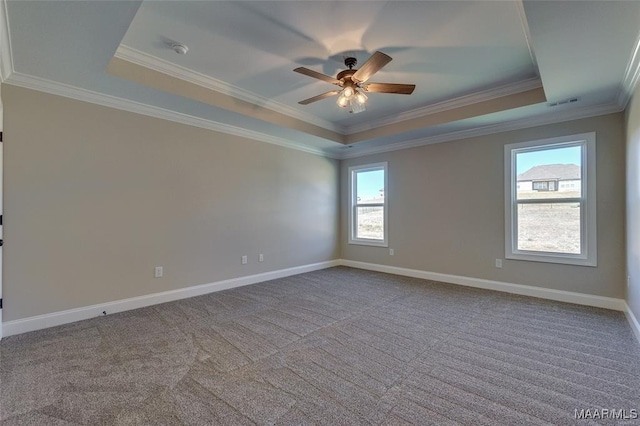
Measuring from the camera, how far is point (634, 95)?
110 inches

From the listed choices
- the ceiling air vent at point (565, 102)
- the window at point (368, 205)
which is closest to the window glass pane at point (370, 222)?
the window at point (368, 205)

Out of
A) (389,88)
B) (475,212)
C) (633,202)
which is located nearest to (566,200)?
(633,202)

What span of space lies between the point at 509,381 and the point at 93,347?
3.35 meters

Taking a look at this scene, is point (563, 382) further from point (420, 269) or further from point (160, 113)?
point (160, 113)

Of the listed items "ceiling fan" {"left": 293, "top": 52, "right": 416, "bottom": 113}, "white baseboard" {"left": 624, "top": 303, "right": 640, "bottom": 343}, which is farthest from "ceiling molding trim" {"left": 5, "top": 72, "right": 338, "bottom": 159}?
"white baseboard" {"left": 624, "top": 303, "right": 640, "bottom": 343}

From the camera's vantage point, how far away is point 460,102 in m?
3.93

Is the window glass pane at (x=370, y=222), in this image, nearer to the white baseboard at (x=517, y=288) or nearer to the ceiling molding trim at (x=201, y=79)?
the white baseboard at (x=517, y=288)

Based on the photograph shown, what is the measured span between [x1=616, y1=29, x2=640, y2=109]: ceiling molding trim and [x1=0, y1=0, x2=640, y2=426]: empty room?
0.08ft

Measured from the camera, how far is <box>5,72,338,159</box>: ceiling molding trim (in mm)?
2768

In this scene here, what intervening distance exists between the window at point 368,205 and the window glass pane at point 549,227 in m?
2.26

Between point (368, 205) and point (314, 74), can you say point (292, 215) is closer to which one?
point (368, 205)

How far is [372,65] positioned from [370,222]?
12.6 ft

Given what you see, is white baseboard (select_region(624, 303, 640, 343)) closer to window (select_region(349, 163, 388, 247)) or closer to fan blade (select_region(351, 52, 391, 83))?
window (select_region(349, 163, 388, 247))

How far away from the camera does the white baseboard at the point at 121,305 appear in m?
2.73
